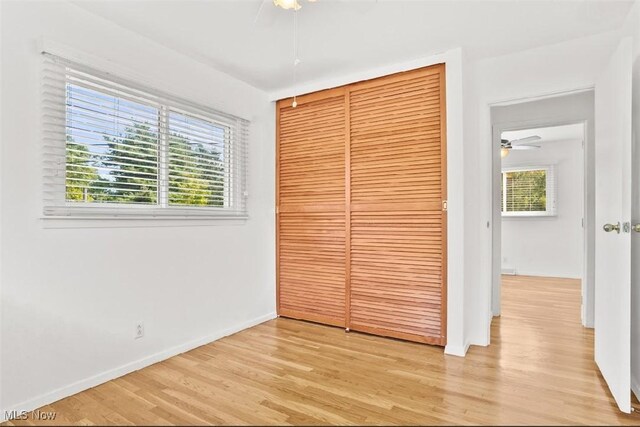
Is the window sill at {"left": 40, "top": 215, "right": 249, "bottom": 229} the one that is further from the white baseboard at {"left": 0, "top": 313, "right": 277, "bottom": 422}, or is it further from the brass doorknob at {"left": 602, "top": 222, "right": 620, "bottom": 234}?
the brass doorknob at {"left": 602, "top": 222, "right": 620, "bottom": 234}

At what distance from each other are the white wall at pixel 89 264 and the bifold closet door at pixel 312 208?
523 millimetres

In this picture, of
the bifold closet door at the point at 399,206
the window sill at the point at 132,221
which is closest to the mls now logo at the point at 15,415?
the window sill at the point at 132,221

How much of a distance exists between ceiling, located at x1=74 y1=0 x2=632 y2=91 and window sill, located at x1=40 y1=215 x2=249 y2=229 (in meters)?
1.20

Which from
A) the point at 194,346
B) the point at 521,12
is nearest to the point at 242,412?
the point at 194,346

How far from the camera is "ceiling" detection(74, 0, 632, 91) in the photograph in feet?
6.98

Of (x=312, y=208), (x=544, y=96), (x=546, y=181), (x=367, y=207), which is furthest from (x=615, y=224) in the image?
(x=546, y=181)

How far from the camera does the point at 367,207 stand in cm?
310

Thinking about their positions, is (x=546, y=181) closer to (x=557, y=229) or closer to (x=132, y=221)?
(x=557, y=229)

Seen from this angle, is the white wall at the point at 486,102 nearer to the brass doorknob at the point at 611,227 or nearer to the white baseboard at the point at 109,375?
the brass doorknob at the point at 611,227

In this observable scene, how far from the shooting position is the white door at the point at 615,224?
1.85 meters

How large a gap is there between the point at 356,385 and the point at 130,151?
204 cm

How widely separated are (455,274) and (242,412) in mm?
1673

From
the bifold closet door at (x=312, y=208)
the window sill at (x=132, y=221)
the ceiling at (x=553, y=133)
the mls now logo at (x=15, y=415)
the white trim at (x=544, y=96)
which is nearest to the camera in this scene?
the mls now logo at (x=15, y=415)

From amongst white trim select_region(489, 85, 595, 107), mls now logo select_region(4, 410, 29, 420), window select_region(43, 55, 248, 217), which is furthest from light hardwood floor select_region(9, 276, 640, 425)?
white trim select_region(489, 85, 595, 107)
